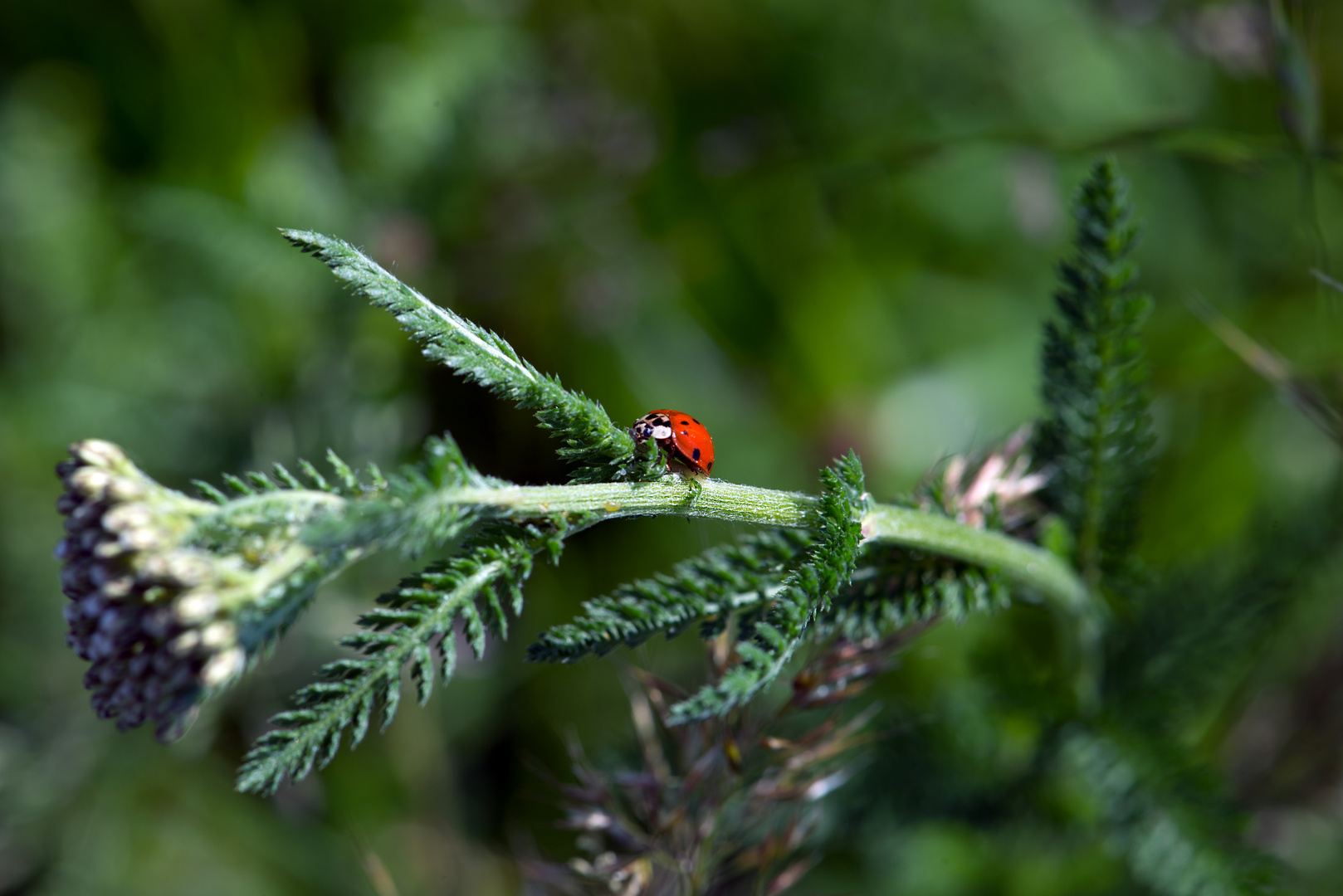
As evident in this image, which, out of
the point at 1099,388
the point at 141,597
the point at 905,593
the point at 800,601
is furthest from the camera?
the point at 1099,388

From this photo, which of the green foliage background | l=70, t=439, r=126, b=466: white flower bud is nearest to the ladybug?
l=70, t=439, r=126, b=466: white flower bud

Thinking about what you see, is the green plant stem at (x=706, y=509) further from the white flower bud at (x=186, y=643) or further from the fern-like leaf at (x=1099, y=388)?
the fern-like leaf at (x=1099, y=388)

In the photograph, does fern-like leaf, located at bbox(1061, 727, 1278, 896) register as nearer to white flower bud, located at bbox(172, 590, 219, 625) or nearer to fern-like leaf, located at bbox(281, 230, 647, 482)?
fern-like leaf, located at bbox(281, 230, 647, 482)


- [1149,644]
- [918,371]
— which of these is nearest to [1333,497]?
[1149,644]

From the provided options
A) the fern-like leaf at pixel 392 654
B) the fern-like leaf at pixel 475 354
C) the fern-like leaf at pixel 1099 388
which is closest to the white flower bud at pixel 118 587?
the fern-like leaf at pixel 392 654

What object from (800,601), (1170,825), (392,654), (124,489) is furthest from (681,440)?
(1170,825)

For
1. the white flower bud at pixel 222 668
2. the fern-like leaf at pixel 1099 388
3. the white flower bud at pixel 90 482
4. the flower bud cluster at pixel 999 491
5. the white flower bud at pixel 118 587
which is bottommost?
the white flower bud at pixel 222 668

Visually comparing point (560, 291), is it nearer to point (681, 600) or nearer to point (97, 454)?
point (681, 600)
